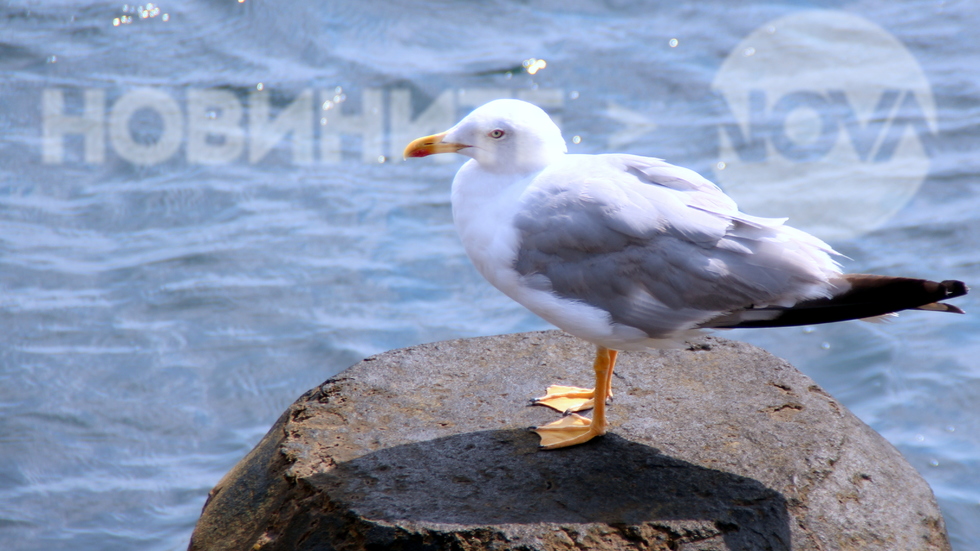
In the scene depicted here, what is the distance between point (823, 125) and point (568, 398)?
680 centimetres

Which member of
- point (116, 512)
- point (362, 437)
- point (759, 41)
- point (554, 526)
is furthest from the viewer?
point (759, 41)

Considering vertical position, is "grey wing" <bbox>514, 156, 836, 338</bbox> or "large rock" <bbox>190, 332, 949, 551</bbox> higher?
"grey wing" <bbox>514, 156, 836, 338</bbox>

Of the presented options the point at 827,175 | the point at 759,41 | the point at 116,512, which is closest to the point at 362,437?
the point at 116,512

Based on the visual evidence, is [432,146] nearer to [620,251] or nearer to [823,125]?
[620,251]

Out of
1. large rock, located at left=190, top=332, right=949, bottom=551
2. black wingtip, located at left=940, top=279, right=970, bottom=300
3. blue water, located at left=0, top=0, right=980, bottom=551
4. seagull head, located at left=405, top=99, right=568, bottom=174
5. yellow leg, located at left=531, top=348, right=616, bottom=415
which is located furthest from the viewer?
blue water, located at left=0, top=0, right=980, bottom=551

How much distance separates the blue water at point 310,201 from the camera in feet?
23.1

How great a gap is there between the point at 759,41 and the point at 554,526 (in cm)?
928

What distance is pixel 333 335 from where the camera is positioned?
25.9 feet

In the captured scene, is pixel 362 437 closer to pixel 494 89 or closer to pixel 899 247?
pixel 899 247

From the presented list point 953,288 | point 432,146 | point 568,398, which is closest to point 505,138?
point 432,146

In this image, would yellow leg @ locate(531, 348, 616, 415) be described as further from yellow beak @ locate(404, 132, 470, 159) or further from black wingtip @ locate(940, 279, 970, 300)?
black wingtip @ locate(940, 279, 970, 300)

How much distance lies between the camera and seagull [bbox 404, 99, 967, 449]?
3.83m

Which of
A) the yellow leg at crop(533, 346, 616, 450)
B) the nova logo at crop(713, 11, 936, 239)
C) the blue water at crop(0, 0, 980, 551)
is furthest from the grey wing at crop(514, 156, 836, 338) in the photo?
the nova logo at crop(713, 11, 936, 239)

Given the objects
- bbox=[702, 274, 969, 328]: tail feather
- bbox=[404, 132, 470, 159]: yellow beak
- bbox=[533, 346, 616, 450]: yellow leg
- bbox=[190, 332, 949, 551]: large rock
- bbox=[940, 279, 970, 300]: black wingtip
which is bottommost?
bbox=[190, 332, 949, 551]: large rock
